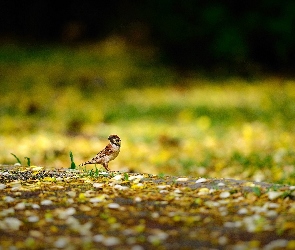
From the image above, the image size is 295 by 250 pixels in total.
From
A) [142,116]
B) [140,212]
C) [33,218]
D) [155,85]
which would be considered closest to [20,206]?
[33,218]

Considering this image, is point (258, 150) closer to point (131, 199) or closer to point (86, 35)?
point (131, 199)

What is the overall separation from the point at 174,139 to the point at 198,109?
9.00ft

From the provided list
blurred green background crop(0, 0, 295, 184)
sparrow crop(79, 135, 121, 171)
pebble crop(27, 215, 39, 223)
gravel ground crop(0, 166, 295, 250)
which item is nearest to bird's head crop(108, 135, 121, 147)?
sparrow crop(79, 135, 121, 171)

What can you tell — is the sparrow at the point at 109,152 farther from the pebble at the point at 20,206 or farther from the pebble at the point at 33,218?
the pebble at the point at 33,218

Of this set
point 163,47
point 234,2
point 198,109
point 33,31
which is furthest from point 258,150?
point 33,31

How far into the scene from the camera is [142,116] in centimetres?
1245

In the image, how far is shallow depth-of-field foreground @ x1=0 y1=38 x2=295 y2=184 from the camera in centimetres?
899

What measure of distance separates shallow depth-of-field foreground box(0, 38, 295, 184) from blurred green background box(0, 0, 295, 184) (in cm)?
3

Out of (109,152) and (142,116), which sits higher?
(142,116)

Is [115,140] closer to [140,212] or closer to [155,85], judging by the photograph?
[140,212]

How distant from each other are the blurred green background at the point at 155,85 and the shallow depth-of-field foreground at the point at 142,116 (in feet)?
0.09

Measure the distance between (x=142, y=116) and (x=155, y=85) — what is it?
3.54 meters

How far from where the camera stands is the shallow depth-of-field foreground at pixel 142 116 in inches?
354

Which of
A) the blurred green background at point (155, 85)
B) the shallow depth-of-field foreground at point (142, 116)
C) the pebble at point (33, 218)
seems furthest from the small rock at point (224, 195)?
the blurred green background at point (155, 85)
